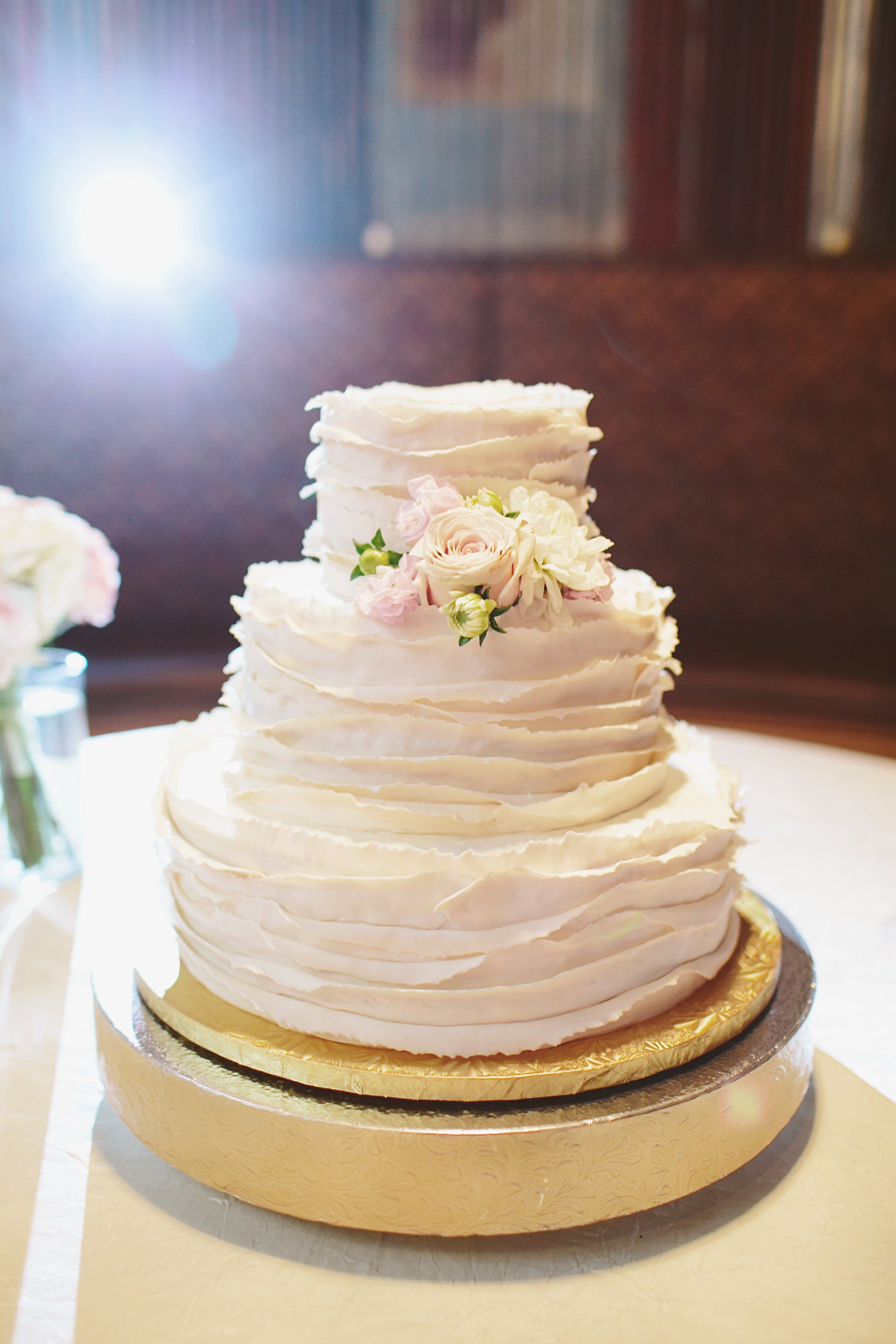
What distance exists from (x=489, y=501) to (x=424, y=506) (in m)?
0.06

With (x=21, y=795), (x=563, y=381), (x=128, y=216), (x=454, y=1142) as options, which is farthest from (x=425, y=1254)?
(x=128, y=216)

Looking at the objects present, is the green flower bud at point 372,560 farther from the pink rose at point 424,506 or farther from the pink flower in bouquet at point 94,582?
the pink flower in bouquet at point 94,582

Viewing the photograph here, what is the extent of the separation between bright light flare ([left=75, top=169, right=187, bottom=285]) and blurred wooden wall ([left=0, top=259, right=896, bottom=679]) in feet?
2.05

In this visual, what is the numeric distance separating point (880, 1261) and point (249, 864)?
0.64m

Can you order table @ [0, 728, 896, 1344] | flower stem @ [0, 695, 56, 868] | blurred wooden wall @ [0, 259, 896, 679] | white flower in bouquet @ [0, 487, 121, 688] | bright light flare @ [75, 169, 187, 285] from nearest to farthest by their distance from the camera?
1. table @ [0, 728, 896, 1344]
2. white flower in bouquet @ [0, 487, 121, 688]
3. flower stem @ [0, 695, 56, 868]
4. blurred wooden wall @ [0, 259, 896, 679]
5. bright light flare @ [75, 169, 187, 285]

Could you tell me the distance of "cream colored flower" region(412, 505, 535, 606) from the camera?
3.16ft

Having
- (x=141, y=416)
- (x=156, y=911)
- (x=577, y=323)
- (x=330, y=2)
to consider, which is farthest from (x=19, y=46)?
(x=156, y=911)

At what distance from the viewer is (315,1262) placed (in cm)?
94

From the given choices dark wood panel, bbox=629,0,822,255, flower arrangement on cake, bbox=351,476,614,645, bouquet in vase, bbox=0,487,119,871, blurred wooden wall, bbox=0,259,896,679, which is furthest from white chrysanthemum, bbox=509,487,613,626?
dark wood panel, bbox=629,0,822,255

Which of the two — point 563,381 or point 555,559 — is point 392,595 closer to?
point 555,559

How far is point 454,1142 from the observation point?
0.89 metres

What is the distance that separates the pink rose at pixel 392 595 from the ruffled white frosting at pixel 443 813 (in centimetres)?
2

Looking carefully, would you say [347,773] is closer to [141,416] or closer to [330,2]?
[141,416]

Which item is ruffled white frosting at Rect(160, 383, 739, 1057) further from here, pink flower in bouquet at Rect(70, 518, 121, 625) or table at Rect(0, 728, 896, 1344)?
pink flower in bouquet at Rect(70, 518, 121, 625)
